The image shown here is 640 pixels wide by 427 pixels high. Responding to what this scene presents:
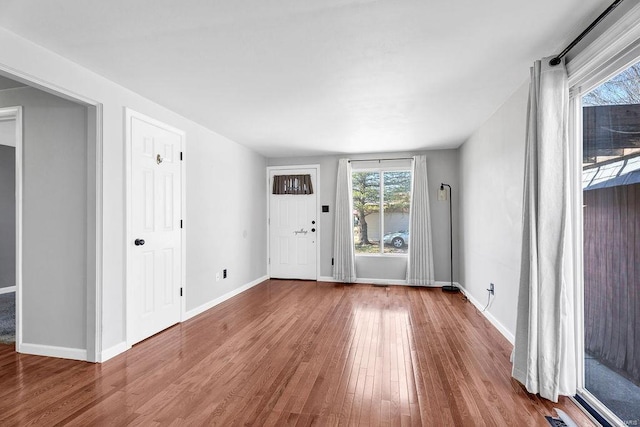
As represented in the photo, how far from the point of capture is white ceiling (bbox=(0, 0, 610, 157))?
181 centimetres

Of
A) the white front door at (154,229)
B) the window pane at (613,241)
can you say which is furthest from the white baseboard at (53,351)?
the window pane at (613,241)

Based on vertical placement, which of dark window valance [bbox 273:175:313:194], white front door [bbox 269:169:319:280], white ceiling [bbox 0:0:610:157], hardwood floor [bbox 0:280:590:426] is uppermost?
white ceiling [bbox 0:0:610:157]

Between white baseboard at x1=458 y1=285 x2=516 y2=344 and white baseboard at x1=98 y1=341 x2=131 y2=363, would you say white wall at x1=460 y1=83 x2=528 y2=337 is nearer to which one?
white baseboard at x1=458 y1=285 x2=516 y2=344

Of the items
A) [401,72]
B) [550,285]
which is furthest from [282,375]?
[401,72]

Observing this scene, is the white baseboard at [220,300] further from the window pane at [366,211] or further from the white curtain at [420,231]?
the white curtain at [420,231]

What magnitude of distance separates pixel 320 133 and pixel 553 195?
2.92 m

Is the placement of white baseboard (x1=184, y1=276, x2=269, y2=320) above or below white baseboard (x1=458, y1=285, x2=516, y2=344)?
below

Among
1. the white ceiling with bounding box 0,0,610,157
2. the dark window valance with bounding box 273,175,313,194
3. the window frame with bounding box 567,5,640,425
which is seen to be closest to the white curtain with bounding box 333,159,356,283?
the dark window valance with bounding box 273,175,313,194

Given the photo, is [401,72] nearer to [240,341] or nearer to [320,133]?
[320,133]

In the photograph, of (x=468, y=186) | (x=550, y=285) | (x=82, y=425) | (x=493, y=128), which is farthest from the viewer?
(x=468, y=186)

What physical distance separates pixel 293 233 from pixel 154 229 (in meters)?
3.03

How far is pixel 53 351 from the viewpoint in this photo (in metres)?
2.82

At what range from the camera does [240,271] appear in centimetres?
517

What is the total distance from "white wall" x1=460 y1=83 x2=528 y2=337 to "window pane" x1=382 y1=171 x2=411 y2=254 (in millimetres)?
1119
